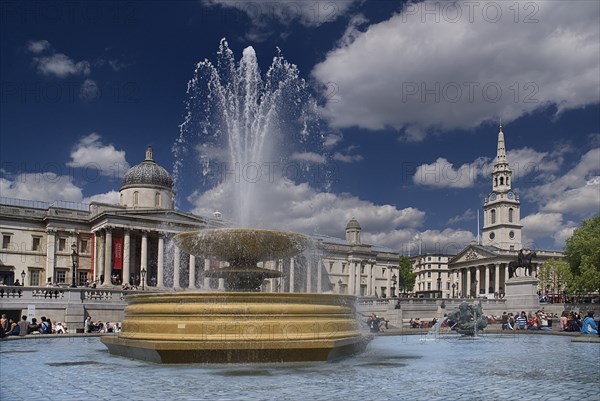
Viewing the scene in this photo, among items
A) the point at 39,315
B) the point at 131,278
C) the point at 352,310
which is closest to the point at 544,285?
the point at 131,278

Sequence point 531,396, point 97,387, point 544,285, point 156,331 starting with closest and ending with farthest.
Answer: point 531,396, point 97,387, point 156,331, point 544,285

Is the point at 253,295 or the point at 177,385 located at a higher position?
the point at 253,295

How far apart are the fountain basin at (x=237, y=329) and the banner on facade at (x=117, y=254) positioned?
53849 millimetres

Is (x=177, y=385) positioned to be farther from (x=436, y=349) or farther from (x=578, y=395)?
(x=436, y=349)

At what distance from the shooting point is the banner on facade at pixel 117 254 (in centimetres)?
6600

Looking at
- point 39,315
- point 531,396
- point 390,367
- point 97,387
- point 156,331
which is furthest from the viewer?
point 39,315

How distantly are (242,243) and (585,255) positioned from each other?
55532mm

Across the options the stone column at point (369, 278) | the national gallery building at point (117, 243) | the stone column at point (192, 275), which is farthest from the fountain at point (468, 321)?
the stone column at point (369, 278)

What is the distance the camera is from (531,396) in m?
9.18

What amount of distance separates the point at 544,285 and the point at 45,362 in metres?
93.2

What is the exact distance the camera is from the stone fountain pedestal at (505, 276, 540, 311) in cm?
5000

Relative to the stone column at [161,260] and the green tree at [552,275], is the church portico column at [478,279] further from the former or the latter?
the stone column at [161,260]

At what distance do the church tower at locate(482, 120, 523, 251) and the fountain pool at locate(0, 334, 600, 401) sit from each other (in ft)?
359

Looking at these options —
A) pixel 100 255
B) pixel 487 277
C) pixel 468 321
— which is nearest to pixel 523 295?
pixel 468 321
